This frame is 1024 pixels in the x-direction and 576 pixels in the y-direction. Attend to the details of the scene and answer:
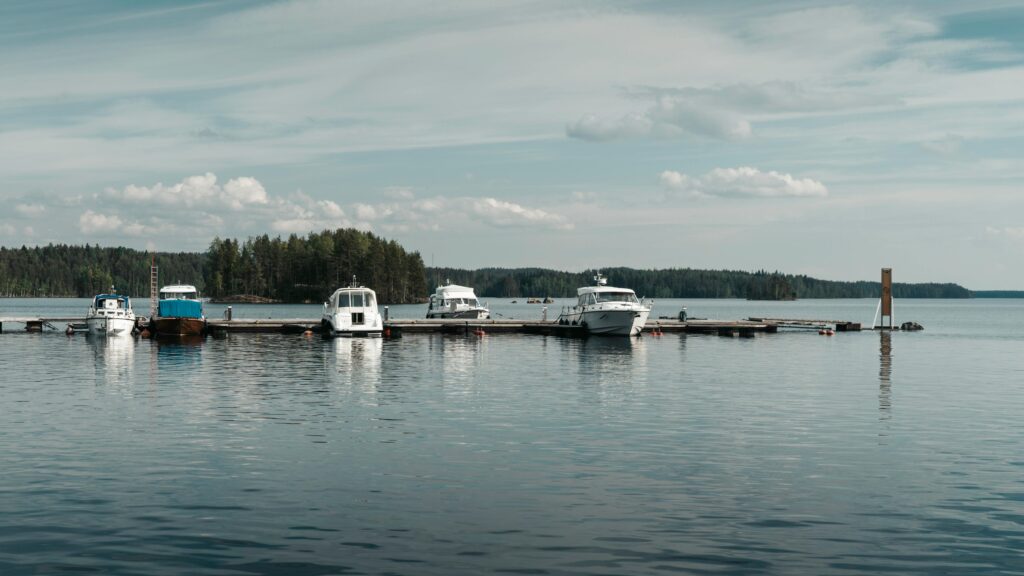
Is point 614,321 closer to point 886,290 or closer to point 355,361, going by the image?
point 355,361

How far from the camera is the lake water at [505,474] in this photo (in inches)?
613

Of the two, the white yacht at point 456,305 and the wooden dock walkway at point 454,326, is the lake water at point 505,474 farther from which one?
the white yacht at point 456,305

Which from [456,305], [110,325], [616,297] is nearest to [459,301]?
[456,305]

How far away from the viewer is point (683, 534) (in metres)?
16.8

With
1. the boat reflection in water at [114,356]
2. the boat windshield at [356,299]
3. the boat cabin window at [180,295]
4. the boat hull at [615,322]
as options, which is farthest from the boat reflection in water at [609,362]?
the boat cabin window at [180,295]

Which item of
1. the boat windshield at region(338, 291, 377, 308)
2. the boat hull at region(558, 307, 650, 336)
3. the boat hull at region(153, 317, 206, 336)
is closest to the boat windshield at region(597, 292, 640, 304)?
the boat hull at region(558, 307, 650, 336)

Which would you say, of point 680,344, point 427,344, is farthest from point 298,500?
point 680,344

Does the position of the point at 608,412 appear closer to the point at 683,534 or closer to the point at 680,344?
the point at 683,534

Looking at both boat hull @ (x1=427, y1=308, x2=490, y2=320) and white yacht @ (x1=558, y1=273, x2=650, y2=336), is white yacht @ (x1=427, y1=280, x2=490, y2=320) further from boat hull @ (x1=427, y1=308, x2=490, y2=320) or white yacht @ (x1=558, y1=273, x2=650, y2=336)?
white yacht @ (x1=558, y1=273, x2=650, y2=336)

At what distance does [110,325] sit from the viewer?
271 feet

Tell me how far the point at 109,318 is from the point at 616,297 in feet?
146

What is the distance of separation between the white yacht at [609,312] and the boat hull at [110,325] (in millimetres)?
39008

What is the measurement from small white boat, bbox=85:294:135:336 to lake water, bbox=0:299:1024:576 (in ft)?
117

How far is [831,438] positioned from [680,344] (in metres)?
51.1
